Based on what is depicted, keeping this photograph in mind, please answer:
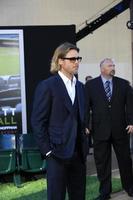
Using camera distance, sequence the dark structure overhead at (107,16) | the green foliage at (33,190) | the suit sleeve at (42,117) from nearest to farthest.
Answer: the suit sleeve at (42,117)
the green foliage at (33,190)
the dark structure overhead at (107,16)

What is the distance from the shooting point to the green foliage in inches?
282

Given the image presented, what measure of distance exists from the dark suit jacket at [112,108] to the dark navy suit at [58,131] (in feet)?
7.15

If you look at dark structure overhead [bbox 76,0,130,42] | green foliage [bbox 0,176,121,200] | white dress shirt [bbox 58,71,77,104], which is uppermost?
dark structure overhead [bbox 76,0,130,42]

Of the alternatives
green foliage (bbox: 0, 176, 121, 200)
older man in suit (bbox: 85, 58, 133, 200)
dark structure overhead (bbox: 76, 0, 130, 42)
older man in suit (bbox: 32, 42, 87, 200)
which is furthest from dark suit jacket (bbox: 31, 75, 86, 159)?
dark structure overhead (bbox: 76, 0, 130, 42)

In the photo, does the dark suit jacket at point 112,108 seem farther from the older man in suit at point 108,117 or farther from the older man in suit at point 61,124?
the older man in suit at point 61,124

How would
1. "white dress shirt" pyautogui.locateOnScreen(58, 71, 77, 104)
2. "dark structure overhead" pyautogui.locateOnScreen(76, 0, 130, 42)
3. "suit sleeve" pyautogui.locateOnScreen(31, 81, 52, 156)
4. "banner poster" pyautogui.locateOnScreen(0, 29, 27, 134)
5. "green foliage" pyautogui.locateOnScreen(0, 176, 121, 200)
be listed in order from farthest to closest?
"dark structure overhead" pyautogui.locateOnScreen(76, 0, 130, 42) → "banner poster" pyautogui.locateOnScreen(0, 29, 27, 134) → "green foliage" pyautogui.locateOnScreen(0, 176, 121, 200) → "white dress shirt" pyautogui.locateOnScreen(58, 71, 77, 104) → "suit sleeve" pyautogui.locateOnScreen(31, 81, 52, 156)

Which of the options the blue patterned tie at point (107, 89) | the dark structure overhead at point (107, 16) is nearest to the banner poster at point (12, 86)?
the blue patterned tie at point (107, 89)


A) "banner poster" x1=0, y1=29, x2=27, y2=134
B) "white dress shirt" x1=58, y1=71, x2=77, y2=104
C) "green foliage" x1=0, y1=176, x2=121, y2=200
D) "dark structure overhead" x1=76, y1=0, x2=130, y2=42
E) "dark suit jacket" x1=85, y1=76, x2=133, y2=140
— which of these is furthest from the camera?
"dark structure overhead" x1=76, y1=0, x2=130, y2=42

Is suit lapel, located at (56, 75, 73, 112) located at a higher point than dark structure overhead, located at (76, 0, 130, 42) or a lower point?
lower

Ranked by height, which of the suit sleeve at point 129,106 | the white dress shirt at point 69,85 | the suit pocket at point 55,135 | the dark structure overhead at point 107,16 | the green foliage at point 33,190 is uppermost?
the dark structure overhead at point 107,16

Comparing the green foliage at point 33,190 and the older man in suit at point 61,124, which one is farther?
the green foliage at point 33,190

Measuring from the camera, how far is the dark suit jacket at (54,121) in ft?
14.4

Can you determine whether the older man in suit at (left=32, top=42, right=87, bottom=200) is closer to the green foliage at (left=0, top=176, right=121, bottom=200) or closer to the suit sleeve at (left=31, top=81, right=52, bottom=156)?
the suit sleeve at (left=31, top=81, right=52, bottom=156)

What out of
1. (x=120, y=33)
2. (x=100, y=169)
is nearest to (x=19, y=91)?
(x=100, y=169)
